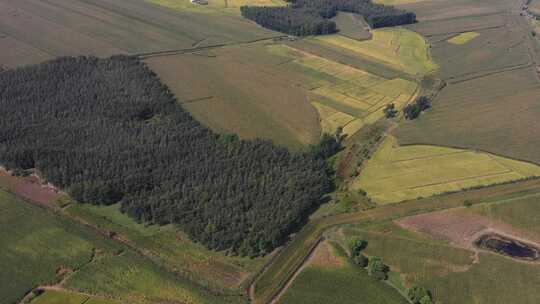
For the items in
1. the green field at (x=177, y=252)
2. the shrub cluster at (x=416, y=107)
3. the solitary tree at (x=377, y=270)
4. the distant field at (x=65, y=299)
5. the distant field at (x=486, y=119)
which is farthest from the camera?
the shrub cluster at (x=416, y=107)

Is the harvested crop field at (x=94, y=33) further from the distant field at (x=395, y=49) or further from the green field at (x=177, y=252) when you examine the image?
the green field at (x=177, y=252)

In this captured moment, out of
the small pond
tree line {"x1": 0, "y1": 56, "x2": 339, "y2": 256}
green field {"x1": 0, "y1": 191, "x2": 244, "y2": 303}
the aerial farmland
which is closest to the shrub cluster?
the aerial farmland

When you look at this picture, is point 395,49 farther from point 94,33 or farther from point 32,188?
point 32,188

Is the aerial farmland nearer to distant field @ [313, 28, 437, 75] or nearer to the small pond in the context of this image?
the small pond

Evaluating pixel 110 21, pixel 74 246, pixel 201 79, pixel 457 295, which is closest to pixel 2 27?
pixel 110 21

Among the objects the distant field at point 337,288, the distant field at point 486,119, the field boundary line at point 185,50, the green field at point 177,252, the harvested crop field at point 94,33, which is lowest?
the distant field at point 337,288

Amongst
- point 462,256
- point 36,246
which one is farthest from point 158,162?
point 462,256

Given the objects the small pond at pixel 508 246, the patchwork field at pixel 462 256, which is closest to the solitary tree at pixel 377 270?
the patchwork field at pixel 462 256
